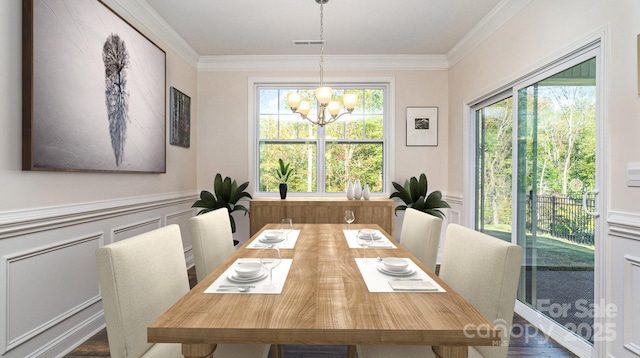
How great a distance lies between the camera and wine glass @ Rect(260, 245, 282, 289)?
1.24 m

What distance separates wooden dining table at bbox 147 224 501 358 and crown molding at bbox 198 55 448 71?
11.2ft

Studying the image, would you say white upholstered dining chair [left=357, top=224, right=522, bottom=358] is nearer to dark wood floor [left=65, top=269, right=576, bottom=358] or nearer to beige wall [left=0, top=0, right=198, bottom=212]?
dark wood floor [left=65, top=269, right=576, bottom=358]

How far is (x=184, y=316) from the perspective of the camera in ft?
3.19

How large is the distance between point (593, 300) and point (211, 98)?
13.9 ft

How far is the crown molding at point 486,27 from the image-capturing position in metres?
2.75

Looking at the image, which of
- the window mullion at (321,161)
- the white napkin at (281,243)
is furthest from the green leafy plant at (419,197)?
the white napkin at (281,243)

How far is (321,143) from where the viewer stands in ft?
14.1

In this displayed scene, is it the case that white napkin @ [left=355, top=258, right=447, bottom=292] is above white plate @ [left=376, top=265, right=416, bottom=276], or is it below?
below

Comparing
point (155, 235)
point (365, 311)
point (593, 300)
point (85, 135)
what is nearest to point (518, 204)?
point (593, 300)

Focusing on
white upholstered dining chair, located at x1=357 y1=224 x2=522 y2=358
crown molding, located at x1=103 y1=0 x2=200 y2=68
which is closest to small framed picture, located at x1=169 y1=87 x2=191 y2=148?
crown molding, located at x1=103 y1=0 x2=200 y2=68

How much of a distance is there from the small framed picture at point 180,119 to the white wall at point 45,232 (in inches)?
32.9

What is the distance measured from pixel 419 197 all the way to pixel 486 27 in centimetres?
193

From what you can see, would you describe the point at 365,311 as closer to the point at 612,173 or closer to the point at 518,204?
the point at 612,173

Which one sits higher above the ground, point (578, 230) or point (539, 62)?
point (539, 62)
